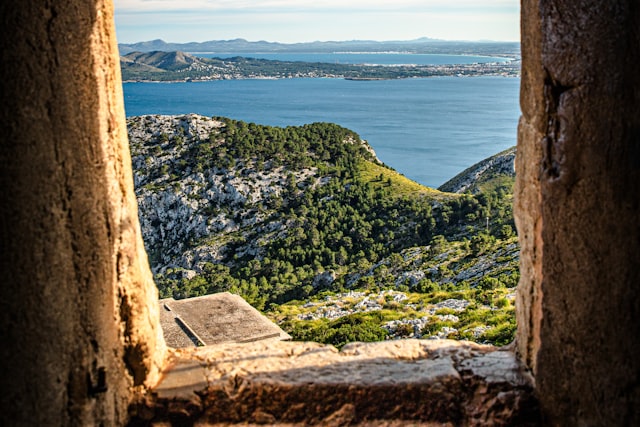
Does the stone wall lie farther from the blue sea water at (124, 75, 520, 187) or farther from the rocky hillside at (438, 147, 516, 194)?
the blue sea water at (124, 75, 520, 187)

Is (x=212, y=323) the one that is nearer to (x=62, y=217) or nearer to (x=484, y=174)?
(x=62, y=217)

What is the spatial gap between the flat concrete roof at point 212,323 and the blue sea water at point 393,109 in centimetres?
3994

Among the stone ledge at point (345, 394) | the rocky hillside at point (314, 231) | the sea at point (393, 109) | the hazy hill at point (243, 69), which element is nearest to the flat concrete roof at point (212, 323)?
the stone ledge at point (345, 394)

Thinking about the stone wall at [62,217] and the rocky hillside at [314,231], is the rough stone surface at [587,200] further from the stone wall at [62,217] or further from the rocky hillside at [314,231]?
the rocky hillside at [314,231]

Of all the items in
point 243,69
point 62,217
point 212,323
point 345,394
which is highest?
point 243,69

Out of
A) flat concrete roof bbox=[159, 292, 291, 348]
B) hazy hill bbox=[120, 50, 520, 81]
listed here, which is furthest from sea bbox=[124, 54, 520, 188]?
flat concrete roof bbox=[159, 292, 291, 348]

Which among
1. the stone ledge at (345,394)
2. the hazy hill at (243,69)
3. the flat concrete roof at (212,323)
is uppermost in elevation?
the hazy hill at (243,69)

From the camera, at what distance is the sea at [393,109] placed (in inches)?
2235

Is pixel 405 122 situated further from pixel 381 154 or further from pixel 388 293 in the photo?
pixel 388 293

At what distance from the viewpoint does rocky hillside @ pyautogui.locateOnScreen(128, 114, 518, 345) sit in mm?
14586

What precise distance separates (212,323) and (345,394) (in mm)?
4332

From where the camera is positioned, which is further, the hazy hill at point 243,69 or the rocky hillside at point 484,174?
the hazy hill at point 243,69

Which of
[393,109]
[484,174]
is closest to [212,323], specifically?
[484,174]

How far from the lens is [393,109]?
8931 cm
